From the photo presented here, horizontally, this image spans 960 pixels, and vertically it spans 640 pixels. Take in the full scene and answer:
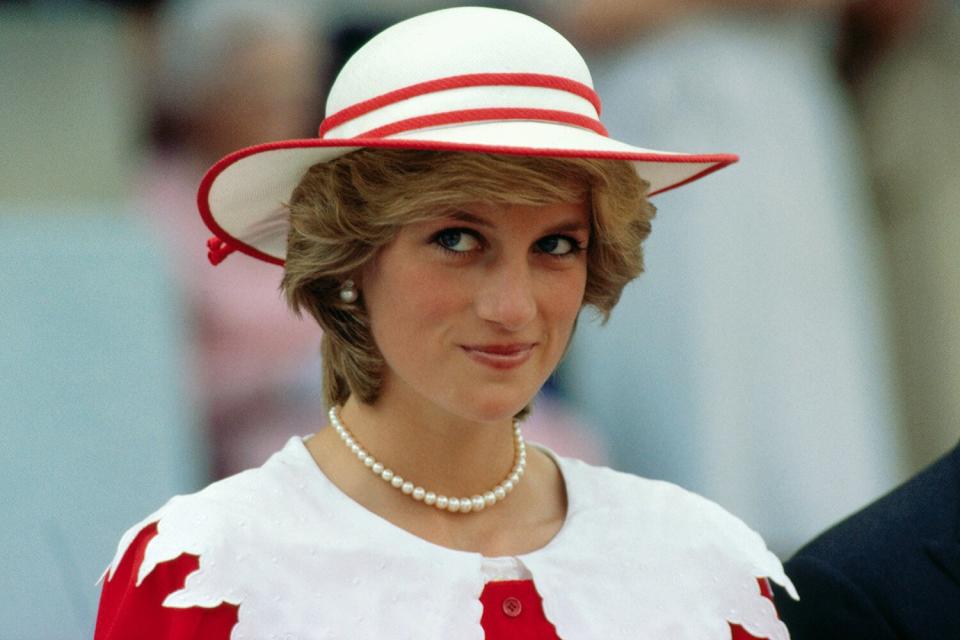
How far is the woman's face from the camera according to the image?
251 cm

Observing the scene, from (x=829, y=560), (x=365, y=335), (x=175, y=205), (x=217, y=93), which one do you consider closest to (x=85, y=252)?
(x=175, y=205)

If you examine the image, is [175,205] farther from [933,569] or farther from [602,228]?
[933,569]

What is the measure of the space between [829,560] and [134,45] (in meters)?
2.83

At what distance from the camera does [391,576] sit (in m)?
2.53

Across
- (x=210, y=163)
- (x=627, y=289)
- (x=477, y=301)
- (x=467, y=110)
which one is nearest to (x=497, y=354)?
(x=477, y=301)

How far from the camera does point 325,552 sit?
2521mm

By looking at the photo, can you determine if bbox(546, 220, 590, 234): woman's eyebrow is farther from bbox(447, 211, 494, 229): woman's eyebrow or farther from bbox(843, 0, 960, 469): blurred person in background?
bbox(843, 0, 960, 469): blurred person in background

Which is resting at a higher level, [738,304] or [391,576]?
[391,576]

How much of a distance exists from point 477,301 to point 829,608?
89 cm

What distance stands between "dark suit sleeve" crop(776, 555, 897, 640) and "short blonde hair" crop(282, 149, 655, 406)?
61 centimetres

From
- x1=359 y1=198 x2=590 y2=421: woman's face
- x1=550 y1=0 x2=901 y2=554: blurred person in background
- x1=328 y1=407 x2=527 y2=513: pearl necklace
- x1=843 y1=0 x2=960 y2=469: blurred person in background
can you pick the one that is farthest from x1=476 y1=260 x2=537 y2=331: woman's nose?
x1=843 y1=0 x2=960 y2=469: blurred person in background

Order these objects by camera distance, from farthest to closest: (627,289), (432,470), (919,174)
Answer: (919,174)
(627,289)
(432,470)

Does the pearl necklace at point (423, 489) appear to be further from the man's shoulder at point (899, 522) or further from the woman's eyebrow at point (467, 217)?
the man's shoulder at point (899, 522)

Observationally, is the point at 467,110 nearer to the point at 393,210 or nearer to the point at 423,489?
the point at 393,210
